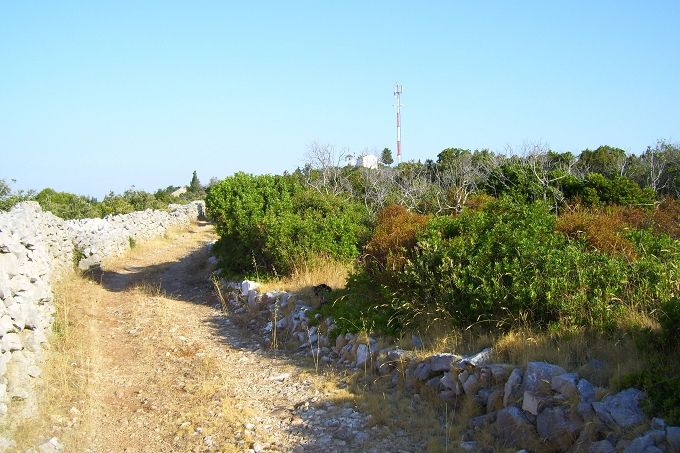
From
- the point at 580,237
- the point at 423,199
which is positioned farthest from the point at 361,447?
the point at 423,199

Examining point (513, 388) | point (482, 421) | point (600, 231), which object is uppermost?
point (600, 231)

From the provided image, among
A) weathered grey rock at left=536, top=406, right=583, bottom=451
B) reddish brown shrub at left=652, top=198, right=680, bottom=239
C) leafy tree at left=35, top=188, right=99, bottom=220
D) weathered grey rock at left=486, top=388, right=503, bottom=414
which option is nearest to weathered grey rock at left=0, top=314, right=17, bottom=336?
weathered grey rock at left=486, top=388, right=503, bottom=414

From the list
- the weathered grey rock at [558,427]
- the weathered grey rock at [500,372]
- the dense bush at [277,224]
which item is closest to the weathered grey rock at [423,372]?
the weathered grey rock at [500,372]

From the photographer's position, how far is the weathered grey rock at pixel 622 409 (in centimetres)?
438

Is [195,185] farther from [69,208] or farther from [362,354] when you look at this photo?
[362,354]

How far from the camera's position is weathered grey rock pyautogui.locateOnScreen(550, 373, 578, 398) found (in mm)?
4852

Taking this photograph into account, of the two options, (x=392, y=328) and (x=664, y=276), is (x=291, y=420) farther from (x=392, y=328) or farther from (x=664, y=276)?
(x=664, y=276)

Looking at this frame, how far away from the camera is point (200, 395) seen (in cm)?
677

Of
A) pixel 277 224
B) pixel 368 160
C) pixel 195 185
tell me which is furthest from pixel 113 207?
pixel 195 185

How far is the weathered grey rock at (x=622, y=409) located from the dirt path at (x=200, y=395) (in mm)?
1739

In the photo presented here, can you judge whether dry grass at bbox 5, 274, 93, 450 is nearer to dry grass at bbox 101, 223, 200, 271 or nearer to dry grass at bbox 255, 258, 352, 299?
dry grass at bbox 255, 258, 352, 299

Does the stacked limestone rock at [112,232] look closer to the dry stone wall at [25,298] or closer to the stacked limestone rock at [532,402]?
the dry stone wall at [25,298]

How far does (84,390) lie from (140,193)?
29.5 meters

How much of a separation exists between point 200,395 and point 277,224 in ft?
20.9
